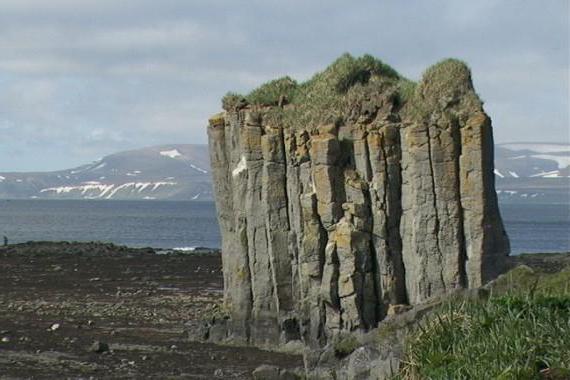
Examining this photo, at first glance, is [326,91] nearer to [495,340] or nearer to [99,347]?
[99,347]

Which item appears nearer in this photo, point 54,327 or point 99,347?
point 99,347

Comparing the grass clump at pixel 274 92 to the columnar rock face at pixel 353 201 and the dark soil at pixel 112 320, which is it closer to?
the columnar rock face at pixel 353 201

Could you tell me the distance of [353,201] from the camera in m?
35.2

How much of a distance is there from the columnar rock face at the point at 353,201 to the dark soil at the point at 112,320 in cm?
234

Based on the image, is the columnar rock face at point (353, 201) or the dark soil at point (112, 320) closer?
the dark soil at point (112, 320)

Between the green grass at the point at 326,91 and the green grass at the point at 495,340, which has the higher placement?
the green grass at the point at 326,91

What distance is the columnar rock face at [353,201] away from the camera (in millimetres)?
33375

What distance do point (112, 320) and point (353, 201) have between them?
41.5ft

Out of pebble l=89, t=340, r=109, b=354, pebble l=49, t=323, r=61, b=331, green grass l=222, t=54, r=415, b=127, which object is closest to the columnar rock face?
green grass l=222, t=54, r=415, b=127

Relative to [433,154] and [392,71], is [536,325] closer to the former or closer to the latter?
[433,154]

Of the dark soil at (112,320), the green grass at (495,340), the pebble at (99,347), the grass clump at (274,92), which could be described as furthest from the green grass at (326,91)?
the green grass at (495,340)

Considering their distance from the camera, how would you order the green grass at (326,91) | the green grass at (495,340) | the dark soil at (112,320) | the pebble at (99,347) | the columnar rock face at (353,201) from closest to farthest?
the green grass at (495,340), the dark soil at (112,320), the columnar rock face at (353,201), the pebble at (99,347), the green grass at (326,91)

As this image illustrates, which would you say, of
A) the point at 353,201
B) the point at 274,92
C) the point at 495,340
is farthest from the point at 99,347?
the point at 495,340

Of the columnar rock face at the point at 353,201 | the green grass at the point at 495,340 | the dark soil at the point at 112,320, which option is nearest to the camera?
the green grass at the point at 495,340
